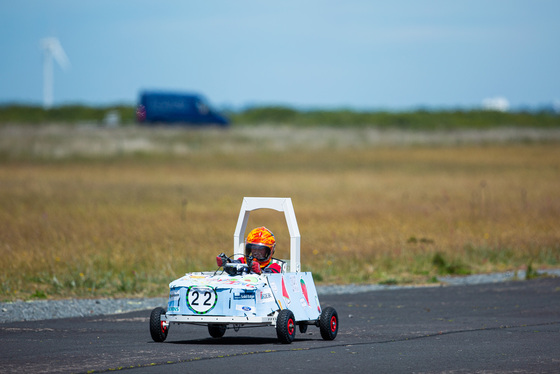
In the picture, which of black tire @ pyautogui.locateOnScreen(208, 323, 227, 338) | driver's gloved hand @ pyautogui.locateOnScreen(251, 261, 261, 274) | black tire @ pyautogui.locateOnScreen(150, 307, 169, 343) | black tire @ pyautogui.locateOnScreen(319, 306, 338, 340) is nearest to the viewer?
black tire @ pyautogui.locateOnScreen(150, 307, 169, 343)

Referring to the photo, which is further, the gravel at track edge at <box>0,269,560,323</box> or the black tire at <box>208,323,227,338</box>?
the gravel at track edge at <box>0,269,560,323</box>

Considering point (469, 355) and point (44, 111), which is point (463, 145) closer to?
point (44, 111)

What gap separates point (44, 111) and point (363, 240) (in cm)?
6966

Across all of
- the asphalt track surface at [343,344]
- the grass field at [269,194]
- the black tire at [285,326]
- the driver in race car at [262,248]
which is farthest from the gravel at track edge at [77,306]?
the black tire at [285,326]

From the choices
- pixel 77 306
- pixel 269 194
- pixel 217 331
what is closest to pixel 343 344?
pixel 217 331

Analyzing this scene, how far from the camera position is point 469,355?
11.3 metres

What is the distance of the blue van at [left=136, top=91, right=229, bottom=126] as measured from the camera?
69250 millimetres

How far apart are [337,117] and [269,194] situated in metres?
68.3

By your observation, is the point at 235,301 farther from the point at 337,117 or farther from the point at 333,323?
the point at 337,117

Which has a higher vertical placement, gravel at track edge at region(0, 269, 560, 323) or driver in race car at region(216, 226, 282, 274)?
driver in race car at region(216, 226, 282, 274)

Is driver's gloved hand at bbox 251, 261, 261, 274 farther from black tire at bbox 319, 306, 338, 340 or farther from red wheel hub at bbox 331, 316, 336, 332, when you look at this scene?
red wheel hub at bbox 331, 316, 336, 332

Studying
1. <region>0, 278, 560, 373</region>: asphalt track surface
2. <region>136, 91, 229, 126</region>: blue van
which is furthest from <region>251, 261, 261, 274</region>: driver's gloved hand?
<region>136, 91, 229, 126</region>: blue van

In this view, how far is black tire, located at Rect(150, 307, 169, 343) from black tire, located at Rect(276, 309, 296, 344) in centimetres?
142

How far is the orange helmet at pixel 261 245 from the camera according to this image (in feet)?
40.3
